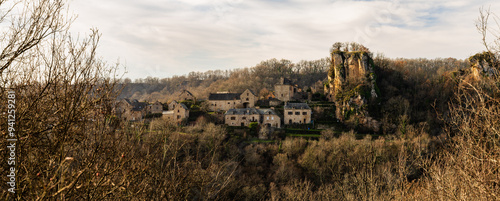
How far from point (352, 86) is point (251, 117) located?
1578cm

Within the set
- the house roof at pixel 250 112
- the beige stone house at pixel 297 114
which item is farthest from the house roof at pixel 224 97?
the beige stone house at pixel 297 114

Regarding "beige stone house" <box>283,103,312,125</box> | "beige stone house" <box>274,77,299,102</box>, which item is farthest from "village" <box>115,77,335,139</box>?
"beige stone house" <box>274,77,299,102</box>

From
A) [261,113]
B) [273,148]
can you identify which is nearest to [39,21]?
[273,148]

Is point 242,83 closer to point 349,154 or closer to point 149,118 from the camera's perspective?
point 149,118

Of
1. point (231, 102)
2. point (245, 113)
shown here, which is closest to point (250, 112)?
point (245, 113)

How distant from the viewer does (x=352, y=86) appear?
4078 centimetres

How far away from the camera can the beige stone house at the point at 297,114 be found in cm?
3803

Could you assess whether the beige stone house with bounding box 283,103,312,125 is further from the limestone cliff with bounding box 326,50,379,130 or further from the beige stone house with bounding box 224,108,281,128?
the limestone cliff with bounding box 326,50,379,130

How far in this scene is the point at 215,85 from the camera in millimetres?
73125

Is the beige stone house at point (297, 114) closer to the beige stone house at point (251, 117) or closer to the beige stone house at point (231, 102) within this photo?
the beige stone house at point (251, 117)

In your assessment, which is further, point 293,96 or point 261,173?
point 293,96

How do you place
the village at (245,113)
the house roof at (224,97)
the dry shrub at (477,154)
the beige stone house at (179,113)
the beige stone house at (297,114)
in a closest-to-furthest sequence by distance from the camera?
the dry shrub at (477,154)
the village at (245,113)
the beige stone house at (297,114)
the beige stone house at (179,113)
the house roof at (224,97)

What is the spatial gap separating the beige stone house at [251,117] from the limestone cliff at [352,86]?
9529 millimetres

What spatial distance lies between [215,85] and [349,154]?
4968 cm
